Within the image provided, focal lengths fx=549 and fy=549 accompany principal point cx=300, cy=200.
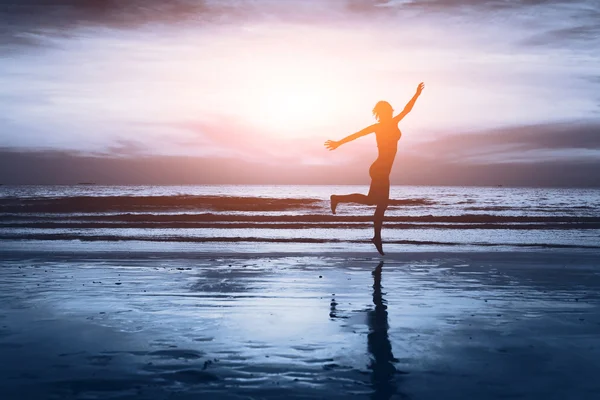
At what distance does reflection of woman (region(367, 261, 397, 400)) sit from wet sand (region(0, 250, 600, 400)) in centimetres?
2

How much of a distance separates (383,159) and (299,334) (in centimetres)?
533

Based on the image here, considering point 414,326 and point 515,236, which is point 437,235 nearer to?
point 515,236

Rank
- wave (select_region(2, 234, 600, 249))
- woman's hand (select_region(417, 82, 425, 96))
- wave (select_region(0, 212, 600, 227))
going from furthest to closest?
wave (select_region(0, 212, 600, 227))
wave (select_region(2, 234, 600, 249))
woman's hand (select_region(417, 82, 425, 96))

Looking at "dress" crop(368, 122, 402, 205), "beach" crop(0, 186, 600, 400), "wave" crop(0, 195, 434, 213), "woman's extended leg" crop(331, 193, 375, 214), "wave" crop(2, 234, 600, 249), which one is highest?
"dress" crop(368, 122, 402, 205)

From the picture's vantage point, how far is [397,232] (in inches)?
873

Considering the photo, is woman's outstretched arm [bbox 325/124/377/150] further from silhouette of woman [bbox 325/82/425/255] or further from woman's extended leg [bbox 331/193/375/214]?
woman's extended leg [bbox 331/193/375/214]

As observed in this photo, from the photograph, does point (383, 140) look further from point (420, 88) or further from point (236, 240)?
point (236, 240)

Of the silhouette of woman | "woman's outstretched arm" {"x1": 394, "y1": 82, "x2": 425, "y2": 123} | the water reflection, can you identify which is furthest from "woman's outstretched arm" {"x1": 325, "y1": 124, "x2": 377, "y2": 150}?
the water reflection

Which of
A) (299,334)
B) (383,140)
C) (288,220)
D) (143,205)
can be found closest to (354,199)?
(383,140)

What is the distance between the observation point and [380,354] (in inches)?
188

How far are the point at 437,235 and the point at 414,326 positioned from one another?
15.7 meters

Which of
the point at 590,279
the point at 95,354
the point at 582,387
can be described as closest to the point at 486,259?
the point at 590,279

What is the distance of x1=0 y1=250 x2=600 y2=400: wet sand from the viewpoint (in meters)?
3.99

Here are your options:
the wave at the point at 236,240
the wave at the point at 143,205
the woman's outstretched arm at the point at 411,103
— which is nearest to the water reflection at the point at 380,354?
the woman's outstretched arm at the point at 411,103
